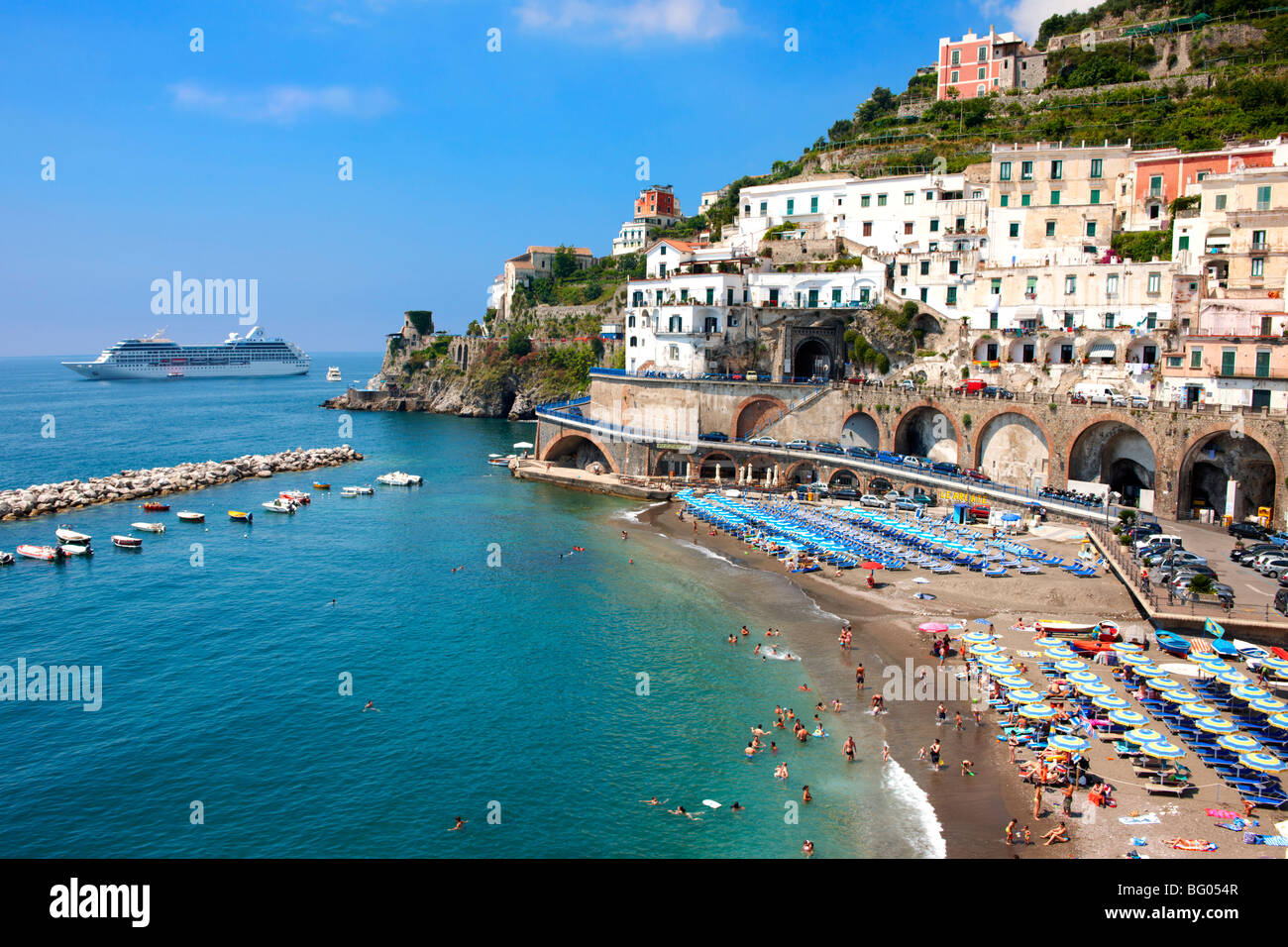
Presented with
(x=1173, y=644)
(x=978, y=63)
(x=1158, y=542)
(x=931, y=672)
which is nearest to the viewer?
(x=1173, y=644)

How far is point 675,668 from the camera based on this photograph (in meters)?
35.5

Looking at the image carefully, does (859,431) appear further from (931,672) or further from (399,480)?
(399,480)

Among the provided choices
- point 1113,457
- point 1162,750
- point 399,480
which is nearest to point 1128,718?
point 1162,750

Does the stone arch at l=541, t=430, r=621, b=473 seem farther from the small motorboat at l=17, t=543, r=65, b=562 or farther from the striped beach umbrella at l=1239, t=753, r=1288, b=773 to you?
the striped beach umbrella at l=1239, t=753, r=1288, b=773

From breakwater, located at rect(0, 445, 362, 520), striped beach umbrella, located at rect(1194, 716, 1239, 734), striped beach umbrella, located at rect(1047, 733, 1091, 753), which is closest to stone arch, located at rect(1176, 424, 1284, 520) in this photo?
striped beach umbrella, located at rect(1194, 716, 1239, 734)

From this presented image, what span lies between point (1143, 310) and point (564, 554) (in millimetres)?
42299

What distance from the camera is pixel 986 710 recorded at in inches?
1217

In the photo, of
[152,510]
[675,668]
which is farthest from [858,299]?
[152,510]

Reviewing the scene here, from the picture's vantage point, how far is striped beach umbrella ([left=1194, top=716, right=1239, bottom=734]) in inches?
1049

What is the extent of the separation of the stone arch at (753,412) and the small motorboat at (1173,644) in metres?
41.1

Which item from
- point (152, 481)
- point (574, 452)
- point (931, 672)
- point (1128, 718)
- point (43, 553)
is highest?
point (574, 452)

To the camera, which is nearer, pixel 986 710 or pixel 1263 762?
pixel 1263 762

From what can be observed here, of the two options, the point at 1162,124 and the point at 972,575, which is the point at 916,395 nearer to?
the point at 972,575

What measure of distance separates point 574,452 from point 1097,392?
45.3m
